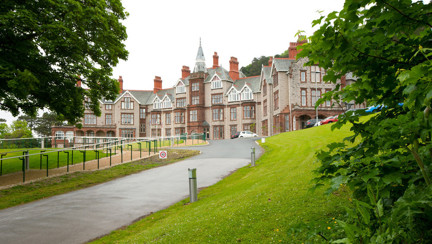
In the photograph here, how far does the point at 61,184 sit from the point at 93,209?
6.07m

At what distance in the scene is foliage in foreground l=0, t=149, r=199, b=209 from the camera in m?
12.8

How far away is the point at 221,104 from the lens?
2458 inches

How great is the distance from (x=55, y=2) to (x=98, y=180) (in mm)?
9282

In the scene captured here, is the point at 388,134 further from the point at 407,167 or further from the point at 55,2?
the point at 55,2

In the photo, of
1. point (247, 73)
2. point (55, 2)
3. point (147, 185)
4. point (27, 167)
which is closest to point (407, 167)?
point (147, 185)

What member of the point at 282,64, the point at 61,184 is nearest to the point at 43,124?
the point at 282,64

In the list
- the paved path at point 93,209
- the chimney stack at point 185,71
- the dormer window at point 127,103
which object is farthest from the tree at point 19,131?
the paved path at point 93,209

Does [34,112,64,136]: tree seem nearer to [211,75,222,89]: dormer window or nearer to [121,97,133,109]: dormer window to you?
[121,97,133,109]: dormer window

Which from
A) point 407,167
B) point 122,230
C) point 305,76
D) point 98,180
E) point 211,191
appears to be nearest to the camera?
point 407,167

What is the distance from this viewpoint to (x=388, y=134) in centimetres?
266

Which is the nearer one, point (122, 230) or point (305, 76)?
point (122, 230)

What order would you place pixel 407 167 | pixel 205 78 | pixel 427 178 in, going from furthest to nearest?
pixel 205 78 < pixel 407 167 < pixel 427 178

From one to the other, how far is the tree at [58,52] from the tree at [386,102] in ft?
42.9

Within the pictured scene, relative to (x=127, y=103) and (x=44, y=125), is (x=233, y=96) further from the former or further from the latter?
(x=44, y=125)
